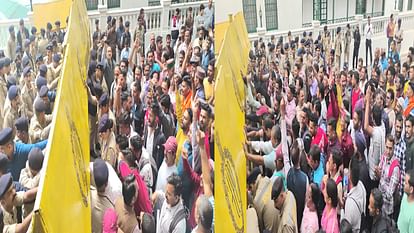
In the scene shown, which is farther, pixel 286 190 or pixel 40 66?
pixel 40 66

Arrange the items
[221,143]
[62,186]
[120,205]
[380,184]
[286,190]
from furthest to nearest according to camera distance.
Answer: [380,184]
[286,190]
[120,205]
[221,143]
[62,186]

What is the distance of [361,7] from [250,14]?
235 inches

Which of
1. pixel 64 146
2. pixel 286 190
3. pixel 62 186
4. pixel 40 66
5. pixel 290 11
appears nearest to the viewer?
pixel 62 186

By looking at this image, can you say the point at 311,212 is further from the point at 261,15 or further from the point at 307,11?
the point at 307,11

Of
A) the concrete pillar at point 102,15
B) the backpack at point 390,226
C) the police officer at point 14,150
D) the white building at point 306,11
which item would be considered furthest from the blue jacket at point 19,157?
the white building at point 306,11

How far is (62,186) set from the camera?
9.11 ft

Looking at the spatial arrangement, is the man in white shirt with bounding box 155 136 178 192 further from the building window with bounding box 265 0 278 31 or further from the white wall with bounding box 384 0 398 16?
the white wall with bounding box 384 0 398 16

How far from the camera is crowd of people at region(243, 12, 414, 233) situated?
5.08 meters

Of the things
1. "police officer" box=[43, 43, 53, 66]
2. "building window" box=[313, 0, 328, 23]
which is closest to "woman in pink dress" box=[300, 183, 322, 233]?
"police officer" box=[43, 43, 53, 66]

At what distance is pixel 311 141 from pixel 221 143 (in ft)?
9.03

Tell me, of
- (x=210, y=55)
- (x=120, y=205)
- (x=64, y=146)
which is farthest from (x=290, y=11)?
(x=64, y=146)

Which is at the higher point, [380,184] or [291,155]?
[291,155]

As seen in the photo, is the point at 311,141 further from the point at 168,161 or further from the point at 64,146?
the point at 64,146

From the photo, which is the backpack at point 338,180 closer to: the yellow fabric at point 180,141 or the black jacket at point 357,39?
the yellow fabric at point 180,141
